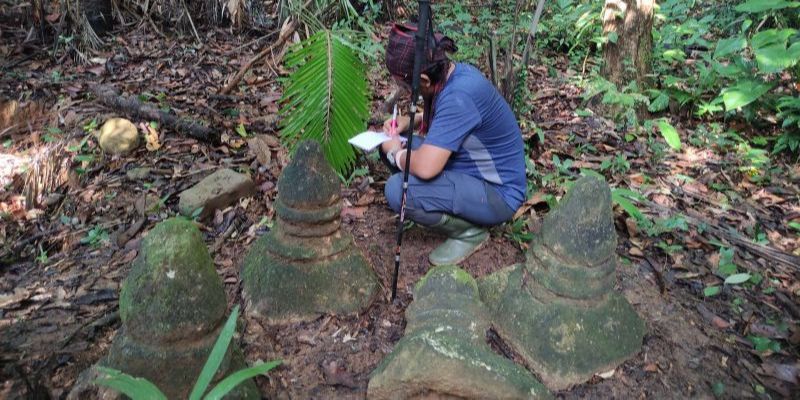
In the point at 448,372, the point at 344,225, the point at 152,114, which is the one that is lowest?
the point at 344,225

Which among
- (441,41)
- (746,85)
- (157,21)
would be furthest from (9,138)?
(746,85)

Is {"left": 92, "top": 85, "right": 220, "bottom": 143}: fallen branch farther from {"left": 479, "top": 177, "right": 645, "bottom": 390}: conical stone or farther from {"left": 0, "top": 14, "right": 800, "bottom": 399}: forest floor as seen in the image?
{"left": 479, "top": 177, "right": 645, "bottom": 390}: conical stone

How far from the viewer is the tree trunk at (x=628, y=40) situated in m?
4.67

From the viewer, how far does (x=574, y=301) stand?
82.7 inches

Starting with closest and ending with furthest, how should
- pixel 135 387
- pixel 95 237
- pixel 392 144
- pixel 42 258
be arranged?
pixel 135 387 → pixel 392 144 → pixel 42 258 → pixel 95 237

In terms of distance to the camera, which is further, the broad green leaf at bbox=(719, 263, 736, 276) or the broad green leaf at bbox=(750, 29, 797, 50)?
the broad green leaf at bbox=(750, 29, 797, 50)

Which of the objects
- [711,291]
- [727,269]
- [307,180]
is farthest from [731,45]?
[307,180]

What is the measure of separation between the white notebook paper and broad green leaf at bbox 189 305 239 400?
3.92 ft

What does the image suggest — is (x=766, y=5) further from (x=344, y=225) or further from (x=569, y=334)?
(x=344, y=225)

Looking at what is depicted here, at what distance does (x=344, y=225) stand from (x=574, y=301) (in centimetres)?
148

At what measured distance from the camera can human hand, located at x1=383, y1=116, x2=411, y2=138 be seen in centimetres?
281

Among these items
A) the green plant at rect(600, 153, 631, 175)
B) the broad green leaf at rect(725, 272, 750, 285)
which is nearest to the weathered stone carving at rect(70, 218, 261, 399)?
the broad green leaf at rect(725, 272, 750, 285)

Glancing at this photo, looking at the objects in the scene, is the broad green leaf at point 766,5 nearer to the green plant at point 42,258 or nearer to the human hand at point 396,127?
the human hand at point 396,127

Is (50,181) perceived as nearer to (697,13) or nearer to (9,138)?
(9,138)
